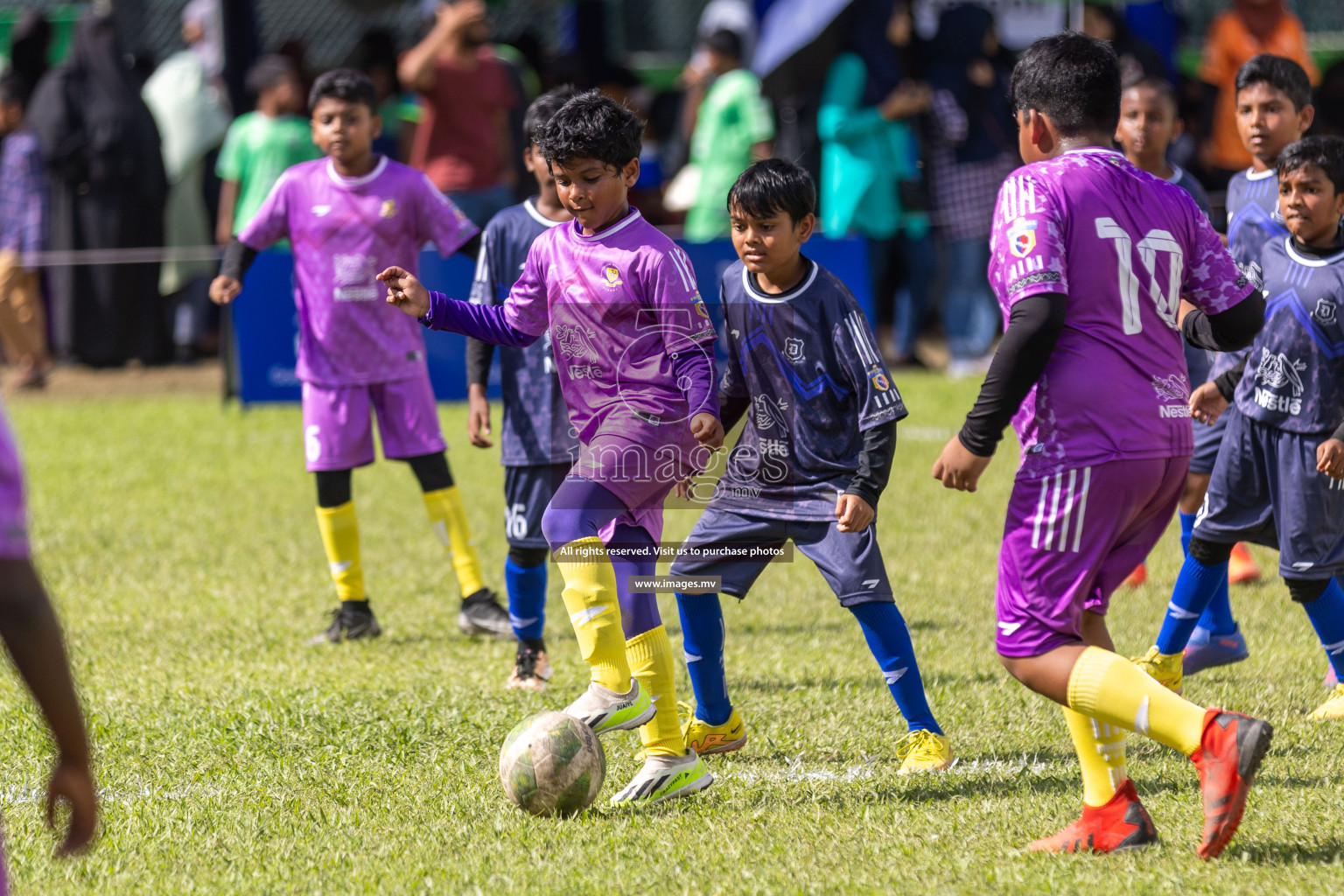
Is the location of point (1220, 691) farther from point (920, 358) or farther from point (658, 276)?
point (920, 358)

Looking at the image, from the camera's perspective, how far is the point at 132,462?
10.7 metres

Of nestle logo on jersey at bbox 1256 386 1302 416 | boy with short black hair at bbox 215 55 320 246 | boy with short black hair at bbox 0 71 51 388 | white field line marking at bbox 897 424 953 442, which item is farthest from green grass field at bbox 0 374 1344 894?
boy with short black hair at bbox 0 71 51 388

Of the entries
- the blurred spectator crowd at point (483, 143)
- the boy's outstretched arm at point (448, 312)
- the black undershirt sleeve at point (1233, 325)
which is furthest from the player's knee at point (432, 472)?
the blurred spectator crowd at point (483, 143)

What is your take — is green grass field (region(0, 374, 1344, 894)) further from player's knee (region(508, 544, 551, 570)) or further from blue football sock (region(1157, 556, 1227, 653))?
player's knee (region(508, 544, 551, 570))

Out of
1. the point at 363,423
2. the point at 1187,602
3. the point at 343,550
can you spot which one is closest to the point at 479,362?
the point at 363,423

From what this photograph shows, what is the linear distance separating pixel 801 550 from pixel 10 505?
2.64m

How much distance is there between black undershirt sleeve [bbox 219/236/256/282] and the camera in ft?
21.6

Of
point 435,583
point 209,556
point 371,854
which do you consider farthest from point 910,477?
point 371,854

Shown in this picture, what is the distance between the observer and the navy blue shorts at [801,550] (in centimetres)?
456

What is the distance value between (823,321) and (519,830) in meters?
1.62

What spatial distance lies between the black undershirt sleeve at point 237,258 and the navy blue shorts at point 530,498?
157 centimetres

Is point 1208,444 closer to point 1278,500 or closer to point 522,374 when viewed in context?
point 1278,500

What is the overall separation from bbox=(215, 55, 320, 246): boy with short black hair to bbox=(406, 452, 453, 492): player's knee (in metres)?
6.20

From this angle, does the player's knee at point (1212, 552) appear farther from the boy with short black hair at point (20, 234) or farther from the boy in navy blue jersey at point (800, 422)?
the boy with short black hair at point (20, 234)
